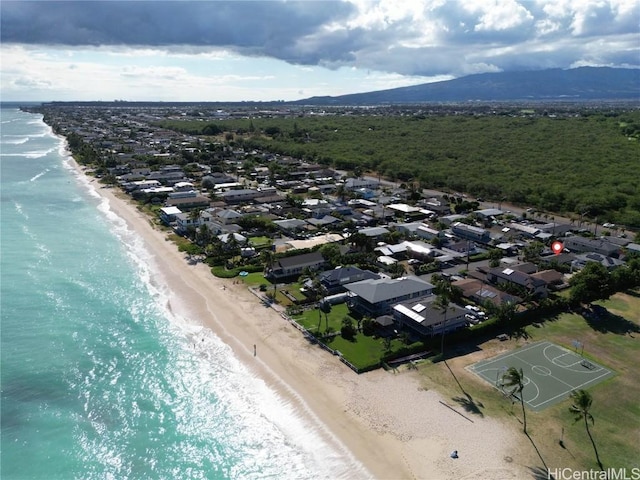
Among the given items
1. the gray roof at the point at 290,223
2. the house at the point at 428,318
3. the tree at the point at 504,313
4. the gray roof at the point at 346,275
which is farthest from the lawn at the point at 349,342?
the gray roof at the point at 290,223

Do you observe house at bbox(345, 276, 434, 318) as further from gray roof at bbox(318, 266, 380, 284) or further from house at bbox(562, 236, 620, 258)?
house at bbox(562, 236, 620, 258)

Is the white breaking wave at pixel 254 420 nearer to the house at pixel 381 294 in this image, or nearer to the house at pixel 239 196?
the house at pixel 381 294

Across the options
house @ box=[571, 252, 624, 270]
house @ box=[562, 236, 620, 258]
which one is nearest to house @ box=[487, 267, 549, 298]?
house @ box=[571, 252, 624, 270]

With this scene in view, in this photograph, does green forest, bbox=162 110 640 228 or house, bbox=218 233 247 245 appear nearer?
house, bbox=218 233 247 245

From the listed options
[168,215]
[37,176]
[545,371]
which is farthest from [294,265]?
[37,176]

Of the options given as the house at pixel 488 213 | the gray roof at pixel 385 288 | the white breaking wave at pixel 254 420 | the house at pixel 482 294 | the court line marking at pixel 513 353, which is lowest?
the house at pixel 488 213

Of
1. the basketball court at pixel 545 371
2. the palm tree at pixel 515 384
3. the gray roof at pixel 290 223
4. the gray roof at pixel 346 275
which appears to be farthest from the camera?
the gray roof at pixel 290 223
